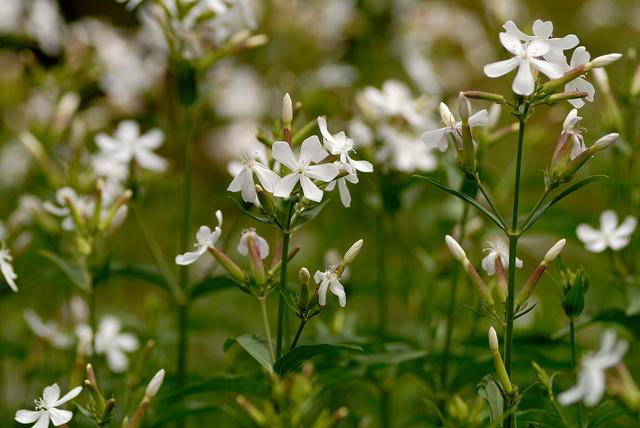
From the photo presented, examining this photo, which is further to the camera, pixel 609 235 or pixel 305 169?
pixel 609 235

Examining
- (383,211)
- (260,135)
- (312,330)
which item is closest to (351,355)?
(383,211)

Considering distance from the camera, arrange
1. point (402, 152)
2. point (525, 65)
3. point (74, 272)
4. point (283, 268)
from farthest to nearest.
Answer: point (402, 152) → point (74, 272) → point (283, 268) → point (525, 65)

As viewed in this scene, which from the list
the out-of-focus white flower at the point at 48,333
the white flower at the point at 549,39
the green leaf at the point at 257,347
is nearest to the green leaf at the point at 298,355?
the green leaf at the point at 257,347

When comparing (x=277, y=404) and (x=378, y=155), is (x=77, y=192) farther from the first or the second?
(x=277, y=404)

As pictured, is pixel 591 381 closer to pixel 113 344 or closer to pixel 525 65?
pixel 525 65

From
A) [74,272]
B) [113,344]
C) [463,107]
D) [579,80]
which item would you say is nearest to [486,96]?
[463,107]
